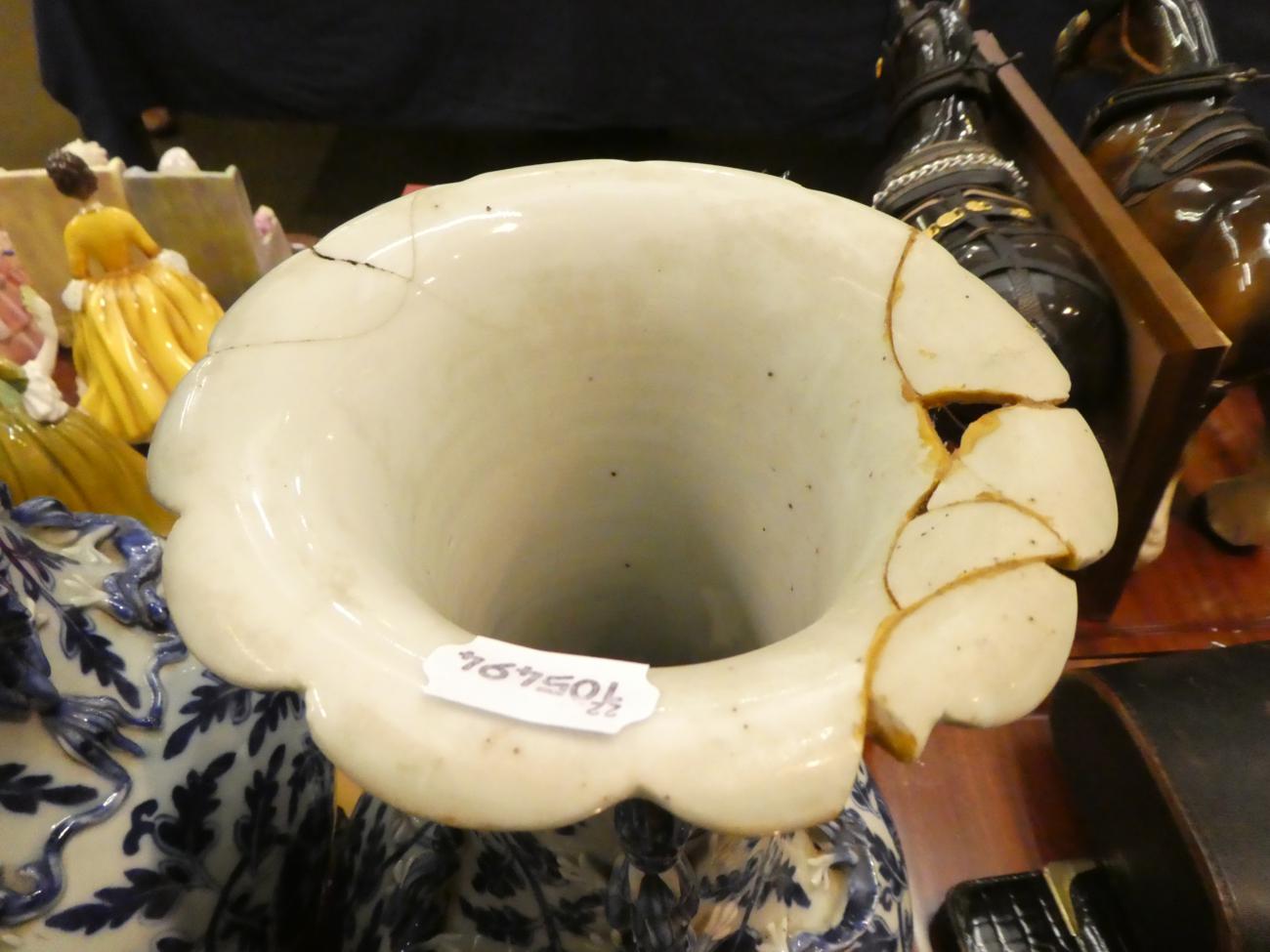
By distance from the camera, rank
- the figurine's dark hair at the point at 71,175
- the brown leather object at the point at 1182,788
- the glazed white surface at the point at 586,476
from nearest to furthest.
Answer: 1. the glazed white surface at the point at 586,476
2. the brown leather object at the point at 1182,788
3. the figurine's dark hair at the point at 71,175

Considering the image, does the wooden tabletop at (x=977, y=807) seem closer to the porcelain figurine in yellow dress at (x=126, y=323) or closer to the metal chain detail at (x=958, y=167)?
the metal chain detail at (x=958, y=167)

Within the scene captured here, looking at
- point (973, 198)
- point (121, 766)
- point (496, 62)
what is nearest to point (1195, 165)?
point (973, 198)

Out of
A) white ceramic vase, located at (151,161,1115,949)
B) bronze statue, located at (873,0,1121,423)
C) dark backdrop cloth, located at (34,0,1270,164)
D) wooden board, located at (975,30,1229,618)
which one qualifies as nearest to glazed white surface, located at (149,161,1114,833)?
white ceramic vase, located at (151,161,1115,949)

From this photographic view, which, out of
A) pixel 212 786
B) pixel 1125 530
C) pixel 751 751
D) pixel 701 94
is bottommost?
pixel 1125 530

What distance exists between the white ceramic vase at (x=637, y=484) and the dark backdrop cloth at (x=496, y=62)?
1.15 meters

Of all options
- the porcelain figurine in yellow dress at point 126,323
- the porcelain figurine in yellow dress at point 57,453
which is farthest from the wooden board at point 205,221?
the porcelain figurine in yellow dress at point 57,453

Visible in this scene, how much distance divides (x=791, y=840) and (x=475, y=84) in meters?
1.45

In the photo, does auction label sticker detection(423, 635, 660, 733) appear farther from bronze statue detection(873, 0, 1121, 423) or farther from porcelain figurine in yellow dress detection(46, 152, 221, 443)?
porcelain figurine in yellow dress detection(46, 152, 221, 443)

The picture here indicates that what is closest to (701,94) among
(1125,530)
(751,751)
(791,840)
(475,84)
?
(475,84)

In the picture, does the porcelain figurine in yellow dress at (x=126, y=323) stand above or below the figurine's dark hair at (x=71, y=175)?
below

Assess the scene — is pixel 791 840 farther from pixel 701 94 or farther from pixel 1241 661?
pixel 701 94

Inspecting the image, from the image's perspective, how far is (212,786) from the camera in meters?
0.47

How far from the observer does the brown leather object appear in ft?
1.96

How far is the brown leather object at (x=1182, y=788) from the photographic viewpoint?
60cm
